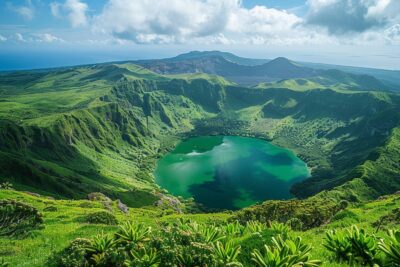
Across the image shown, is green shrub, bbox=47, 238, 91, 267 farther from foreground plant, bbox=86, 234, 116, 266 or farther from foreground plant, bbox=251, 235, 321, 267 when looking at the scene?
foreground plant, bbox=251, 235, 321, 267

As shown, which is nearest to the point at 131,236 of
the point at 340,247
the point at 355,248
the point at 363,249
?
the point at 340,247

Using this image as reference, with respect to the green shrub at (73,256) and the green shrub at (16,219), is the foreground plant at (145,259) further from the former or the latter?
the green shrub at (16,219)

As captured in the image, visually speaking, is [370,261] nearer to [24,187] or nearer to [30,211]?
[30,211]

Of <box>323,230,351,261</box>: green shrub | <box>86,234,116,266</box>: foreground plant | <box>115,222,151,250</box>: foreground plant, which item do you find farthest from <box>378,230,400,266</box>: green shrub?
<box>86,234,116,266</box>: foreground plant

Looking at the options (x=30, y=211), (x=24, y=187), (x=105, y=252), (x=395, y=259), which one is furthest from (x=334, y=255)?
(x=24, y=187)

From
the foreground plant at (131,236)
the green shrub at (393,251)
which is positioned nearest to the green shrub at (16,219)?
the foreground plant at (131,236)

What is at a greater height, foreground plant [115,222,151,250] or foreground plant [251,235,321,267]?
foreground plant [251,235,321,267]
